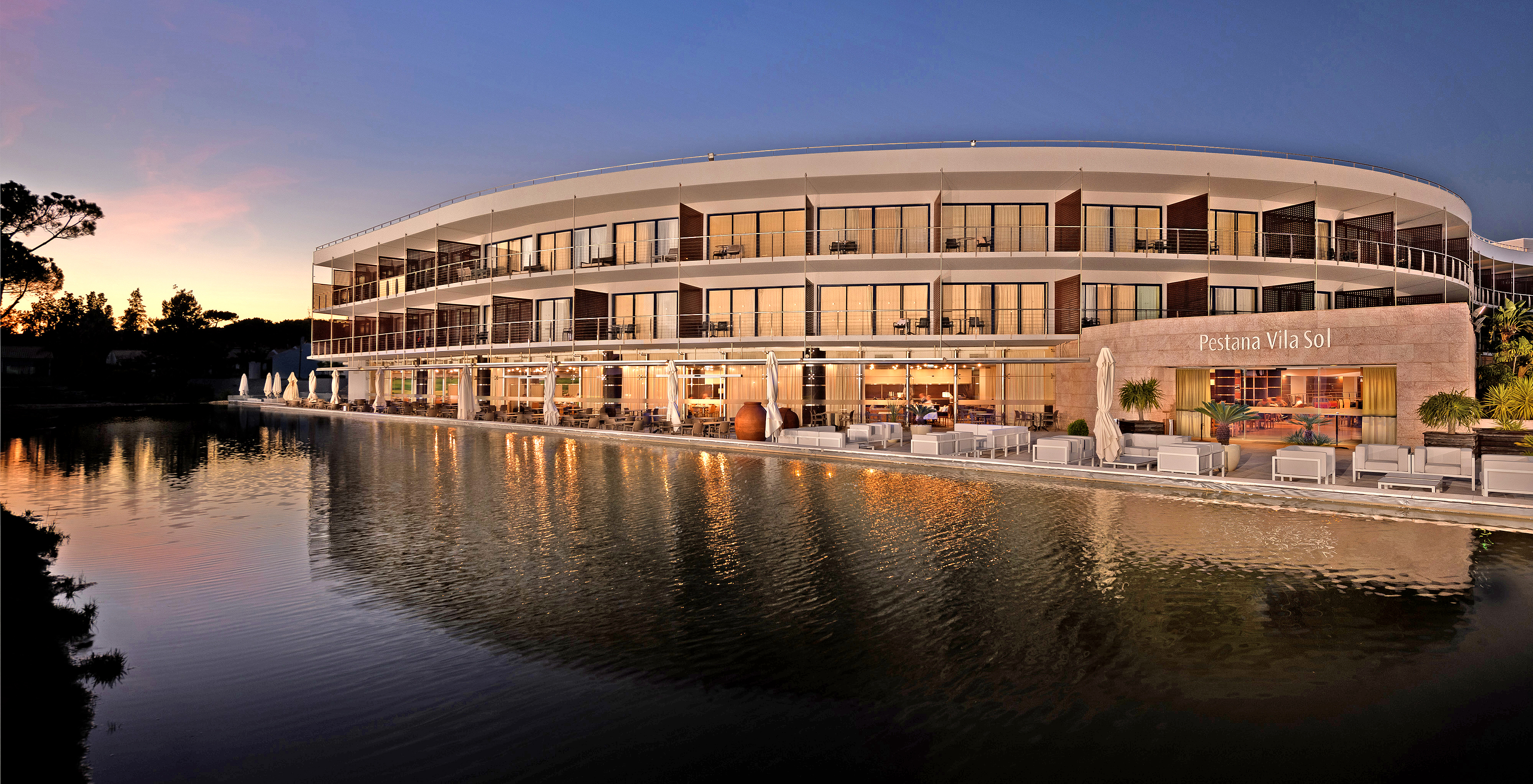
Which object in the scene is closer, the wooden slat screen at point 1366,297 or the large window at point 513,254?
the wooden slat screen at point 1366,297

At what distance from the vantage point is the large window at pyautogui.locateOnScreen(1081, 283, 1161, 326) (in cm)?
2806

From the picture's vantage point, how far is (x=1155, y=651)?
17.7 feet

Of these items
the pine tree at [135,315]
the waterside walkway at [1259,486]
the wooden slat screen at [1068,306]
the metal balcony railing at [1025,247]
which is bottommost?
the waterside walkway at [1259,486]

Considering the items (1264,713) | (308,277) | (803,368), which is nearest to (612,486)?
(1264,713)

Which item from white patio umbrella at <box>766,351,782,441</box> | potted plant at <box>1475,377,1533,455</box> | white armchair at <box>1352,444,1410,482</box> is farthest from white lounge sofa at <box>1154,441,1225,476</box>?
white patio umbrella at <box>766,351,782,441</box>

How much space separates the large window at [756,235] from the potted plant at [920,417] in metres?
7.14

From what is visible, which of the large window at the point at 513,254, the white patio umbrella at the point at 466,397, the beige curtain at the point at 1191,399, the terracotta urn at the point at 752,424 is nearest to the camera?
the beige curtain at the point at 1191,399

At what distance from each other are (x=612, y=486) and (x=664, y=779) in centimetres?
988

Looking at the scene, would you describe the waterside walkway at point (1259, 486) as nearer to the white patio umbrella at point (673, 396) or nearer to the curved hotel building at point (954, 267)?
the white patio umbrella at point (673, 396)

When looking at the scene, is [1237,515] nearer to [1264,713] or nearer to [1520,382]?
[1264,713]

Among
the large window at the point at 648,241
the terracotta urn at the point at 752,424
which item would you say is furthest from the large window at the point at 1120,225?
the large window at the point at 648,241

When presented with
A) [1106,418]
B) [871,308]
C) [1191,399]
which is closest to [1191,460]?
[1106,418]

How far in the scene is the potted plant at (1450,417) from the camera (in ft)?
51.7

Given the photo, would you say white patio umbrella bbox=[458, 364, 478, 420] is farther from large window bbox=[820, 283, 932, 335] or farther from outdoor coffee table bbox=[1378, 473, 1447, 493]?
outdoor coffee table bbox=[1378, 473, 1447, 493]
